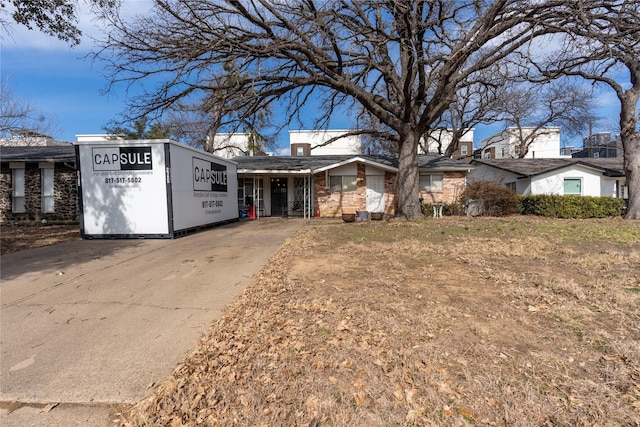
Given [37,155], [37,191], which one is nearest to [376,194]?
[37,191]

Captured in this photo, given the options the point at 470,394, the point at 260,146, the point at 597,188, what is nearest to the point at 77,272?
the point at 470,394

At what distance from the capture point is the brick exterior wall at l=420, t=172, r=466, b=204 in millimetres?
17109

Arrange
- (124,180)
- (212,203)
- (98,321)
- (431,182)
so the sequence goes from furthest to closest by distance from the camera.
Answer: (431,182), (212,203), (124,180), (98,321)

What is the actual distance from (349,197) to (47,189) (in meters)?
14.7

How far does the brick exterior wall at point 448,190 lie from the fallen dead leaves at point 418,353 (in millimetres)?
11898

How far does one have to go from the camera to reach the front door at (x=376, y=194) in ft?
55.4

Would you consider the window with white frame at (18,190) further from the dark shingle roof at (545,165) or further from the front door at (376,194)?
the dark shingle roof at (545,165)

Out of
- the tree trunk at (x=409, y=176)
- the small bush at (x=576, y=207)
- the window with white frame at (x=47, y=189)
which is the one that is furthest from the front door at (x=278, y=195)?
the small bush at (x=576, y=207)

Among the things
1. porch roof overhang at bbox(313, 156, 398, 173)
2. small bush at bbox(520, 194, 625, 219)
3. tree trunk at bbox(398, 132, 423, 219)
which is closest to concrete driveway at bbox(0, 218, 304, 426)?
tree trunk at bbox(398, 132, 423, 219)

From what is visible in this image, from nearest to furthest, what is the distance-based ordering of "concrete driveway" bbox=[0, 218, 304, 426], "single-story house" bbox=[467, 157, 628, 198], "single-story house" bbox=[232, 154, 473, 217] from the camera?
"concrete driveway" bbox=[0, 218, 304, 426] < "single-story house" bbox=[232, 154, 473, 217] < "single-story house" bbox=[467, 157, 628, 198]

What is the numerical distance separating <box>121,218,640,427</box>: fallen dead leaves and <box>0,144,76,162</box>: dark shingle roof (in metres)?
14.7

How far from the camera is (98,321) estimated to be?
3.76 m

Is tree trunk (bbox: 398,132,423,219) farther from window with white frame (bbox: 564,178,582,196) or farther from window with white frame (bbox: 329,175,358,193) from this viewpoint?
window with white frame (bbox: 564,178,582,196)

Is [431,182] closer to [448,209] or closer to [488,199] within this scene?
[448,209]
